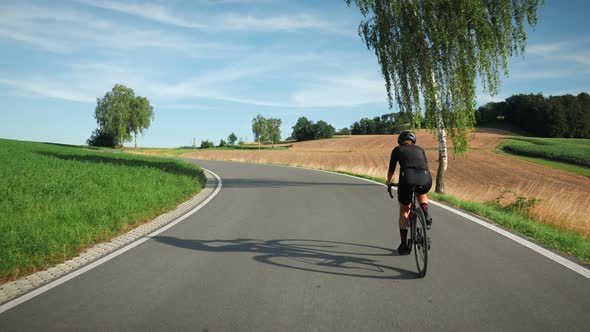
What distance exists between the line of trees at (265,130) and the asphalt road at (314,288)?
102260 mm

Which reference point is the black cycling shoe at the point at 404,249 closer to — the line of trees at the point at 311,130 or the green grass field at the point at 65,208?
the green grass field at the point at 65,208

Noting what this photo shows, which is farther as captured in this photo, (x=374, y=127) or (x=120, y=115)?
(x=374, y=127)

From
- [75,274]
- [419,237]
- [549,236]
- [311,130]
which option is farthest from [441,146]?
[311,130]

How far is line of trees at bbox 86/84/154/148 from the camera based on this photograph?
243ft

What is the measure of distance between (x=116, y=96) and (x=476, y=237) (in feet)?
259

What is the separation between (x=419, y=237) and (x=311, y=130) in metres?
98.5

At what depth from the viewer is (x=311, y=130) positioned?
103m

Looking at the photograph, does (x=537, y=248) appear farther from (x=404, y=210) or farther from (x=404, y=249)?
(x=404, y=210)

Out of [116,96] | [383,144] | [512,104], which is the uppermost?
[116,96]

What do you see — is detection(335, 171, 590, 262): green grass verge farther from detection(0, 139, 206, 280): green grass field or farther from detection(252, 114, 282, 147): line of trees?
detection(252, 114, 282, 147): line of trees

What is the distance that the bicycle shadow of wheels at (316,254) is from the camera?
4755mm

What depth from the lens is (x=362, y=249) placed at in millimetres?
5742

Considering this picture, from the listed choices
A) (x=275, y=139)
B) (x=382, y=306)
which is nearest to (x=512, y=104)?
(x=275, y=139)

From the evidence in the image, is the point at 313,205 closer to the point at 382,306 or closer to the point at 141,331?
the point at 382,306
